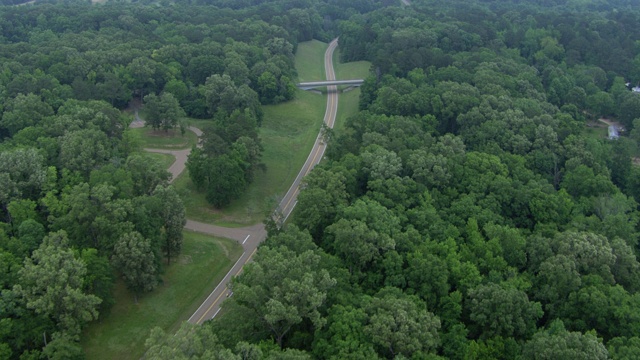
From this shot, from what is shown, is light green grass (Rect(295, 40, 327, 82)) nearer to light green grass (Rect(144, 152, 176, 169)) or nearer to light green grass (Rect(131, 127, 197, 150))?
light green grass (Rect(131, 127, 197, 150))

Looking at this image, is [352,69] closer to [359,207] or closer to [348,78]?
[348,78]

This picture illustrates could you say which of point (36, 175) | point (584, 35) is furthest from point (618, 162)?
point (36, 175)

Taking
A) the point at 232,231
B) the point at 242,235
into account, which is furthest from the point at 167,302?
the point at 232,231

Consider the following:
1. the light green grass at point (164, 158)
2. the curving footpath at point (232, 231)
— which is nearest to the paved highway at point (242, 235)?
the curving footpath at point (232, 231)

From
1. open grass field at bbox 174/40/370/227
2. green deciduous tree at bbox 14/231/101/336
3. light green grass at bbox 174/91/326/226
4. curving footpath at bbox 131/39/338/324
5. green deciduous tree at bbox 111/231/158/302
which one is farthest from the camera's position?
open grass field at bbox 174/40/370/227

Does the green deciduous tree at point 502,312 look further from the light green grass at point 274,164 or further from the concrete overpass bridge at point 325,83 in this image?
the concrete overpass bridge at point 325,83

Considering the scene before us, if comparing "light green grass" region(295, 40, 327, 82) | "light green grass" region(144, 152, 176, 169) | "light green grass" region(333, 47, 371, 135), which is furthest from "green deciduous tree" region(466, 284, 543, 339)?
"light green grass" region(295, 40, 327, 82)
